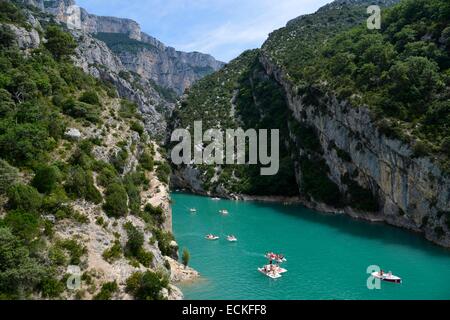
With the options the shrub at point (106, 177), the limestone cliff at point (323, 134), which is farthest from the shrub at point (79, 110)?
the limestone cliff at point (323, 134)

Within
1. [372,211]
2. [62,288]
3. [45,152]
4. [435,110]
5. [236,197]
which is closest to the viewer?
[62,288]

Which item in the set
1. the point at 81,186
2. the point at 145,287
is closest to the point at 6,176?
the point at 81,186

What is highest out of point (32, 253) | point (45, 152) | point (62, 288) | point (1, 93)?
point (1, 93)

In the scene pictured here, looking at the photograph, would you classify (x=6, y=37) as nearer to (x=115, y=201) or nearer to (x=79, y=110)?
(x=79, y=110)

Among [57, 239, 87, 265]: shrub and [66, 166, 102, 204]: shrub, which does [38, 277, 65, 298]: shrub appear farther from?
[66, 166, 102, 204]: shrub
